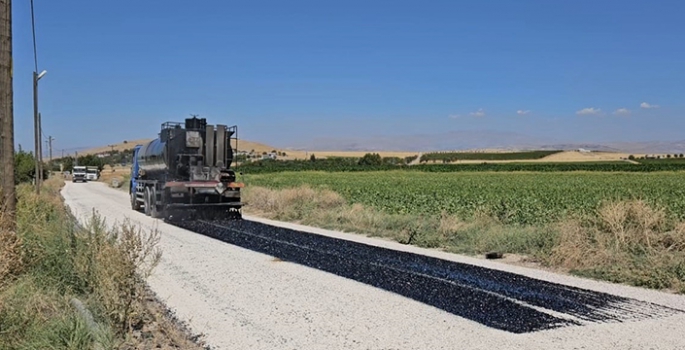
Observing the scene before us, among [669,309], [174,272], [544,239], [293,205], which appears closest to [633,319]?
[669,309]

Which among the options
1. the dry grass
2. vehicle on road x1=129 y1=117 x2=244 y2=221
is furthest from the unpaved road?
vehicle on road x1=129 y1=117 x2=244 y2=221

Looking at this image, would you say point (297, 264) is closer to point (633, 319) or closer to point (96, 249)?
point (96, 249)

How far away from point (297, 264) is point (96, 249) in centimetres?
480

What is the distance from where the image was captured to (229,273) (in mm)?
11383

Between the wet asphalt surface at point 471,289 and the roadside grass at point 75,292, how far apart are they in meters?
3.76

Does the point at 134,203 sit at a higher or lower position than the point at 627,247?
lower

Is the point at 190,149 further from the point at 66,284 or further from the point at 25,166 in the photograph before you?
the point at 25,166

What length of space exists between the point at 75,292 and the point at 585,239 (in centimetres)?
964

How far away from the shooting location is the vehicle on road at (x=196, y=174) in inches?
891

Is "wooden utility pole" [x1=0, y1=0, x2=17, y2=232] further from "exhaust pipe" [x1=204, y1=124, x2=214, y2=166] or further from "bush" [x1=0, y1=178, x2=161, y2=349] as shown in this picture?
"exhaust pipe" [x1=204, y1=124, x2=214, y2=166]

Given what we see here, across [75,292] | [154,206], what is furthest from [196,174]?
[75,292]

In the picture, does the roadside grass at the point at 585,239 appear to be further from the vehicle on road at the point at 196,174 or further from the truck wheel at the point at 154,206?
the truck wheel at the point at 154,206

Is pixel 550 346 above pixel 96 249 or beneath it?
beneath

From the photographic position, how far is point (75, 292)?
27.9ft
